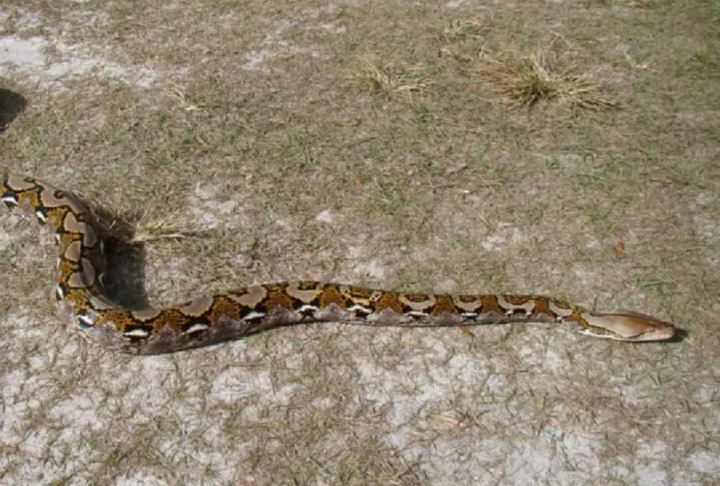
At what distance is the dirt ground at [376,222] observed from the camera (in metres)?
4.33

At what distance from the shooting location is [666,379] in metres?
4.77

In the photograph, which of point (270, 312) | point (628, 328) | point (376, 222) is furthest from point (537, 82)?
point (270, 312)

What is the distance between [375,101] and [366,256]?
2.36 metres

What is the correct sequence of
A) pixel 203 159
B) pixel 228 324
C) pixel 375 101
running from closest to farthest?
pixel 228 324
pixel 203 159
pixel 375 101

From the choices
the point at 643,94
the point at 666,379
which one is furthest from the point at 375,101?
the point at 666,379

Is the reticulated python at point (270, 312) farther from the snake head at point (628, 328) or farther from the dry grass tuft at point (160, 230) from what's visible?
the dry grass tuft at point (160, 230)

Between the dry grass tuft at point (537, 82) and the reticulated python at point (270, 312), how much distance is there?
296 cm

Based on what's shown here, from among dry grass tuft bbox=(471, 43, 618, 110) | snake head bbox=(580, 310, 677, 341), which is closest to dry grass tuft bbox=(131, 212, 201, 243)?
snake head bbox=(580, 310, 677, 341)

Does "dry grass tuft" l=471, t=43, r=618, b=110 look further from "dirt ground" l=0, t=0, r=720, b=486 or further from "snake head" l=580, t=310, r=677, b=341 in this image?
"snake head" l=580, t=310, r=677, b=341

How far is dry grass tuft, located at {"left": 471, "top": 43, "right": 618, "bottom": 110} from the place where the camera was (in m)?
7.32

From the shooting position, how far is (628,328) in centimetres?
490

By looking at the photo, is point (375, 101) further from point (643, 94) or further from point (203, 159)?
point (643, 94)

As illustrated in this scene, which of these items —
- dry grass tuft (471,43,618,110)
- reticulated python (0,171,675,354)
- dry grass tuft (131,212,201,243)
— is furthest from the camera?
dry grass tuft (471,43,618,110)

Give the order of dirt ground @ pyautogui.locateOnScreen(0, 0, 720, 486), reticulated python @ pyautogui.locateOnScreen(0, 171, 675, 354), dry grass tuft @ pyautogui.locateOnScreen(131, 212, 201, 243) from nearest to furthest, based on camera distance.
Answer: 1. dirt ground @ pyautogui.locateOnScreen(0, 0, 720, 486)
2. reticulated python @ pyautogui.locateOnScreen(0, 171, 675, 354)
3. dry grass tuft @ pyautogui.locateOnScreen(131, 212, 201, 243)
